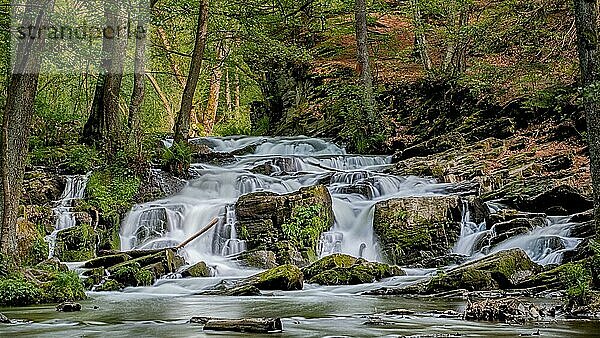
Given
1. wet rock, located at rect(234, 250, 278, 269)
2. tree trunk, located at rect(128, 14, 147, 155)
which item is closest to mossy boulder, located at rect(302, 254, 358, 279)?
wet rock, located at rect(234, 250, 278, 269)

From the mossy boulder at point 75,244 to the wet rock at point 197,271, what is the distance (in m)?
2.82

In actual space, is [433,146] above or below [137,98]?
below

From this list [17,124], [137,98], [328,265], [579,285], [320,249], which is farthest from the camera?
[137,98]

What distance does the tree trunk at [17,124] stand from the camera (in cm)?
966

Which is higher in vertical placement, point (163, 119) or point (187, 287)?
point (163, 119)

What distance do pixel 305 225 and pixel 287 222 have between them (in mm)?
376

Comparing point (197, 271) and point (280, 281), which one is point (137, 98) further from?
point (280, 281)

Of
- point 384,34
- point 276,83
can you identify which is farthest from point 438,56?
point 276,83

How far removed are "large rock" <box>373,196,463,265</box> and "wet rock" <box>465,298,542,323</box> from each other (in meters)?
6.69

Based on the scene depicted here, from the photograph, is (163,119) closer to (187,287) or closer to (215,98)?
(215,98)

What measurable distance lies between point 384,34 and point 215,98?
10981mm

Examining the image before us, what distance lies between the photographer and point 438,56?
96.4 feet

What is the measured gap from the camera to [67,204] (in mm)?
15508

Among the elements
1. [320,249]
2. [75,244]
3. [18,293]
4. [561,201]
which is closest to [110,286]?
[18,293]
